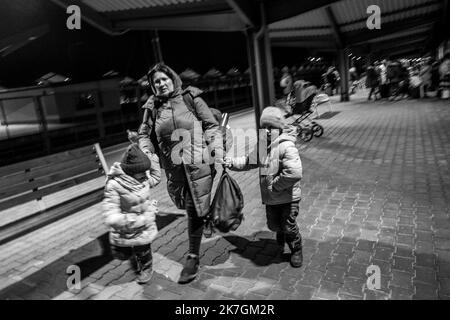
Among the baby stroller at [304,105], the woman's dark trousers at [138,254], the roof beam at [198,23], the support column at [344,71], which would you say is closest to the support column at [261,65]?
the roof beam at [198,23]

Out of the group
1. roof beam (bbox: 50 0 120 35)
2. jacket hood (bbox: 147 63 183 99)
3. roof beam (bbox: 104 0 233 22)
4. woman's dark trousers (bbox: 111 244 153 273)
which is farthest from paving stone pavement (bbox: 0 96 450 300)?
roof beam (bbox: 50 0 120 35)

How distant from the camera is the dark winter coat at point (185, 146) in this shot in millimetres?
2971

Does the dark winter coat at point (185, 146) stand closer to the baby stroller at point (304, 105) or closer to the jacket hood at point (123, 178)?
the jacket hood at point (123, 178)

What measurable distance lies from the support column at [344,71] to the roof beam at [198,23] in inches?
460

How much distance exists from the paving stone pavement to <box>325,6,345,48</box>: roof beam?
8801 mm

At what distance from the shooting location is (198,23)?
7305 mm

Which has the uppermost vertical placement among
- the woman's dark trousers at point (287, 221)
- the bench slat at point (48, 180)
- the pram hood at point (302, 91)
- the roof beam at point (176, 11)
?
the roof beam at point (176, 11)

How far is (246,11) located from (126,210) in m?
4.77

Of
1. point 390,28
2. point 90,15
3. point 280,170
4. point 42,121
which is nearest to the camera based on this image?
point 280,170

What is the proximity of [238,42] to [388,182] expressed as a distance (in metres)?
22.9

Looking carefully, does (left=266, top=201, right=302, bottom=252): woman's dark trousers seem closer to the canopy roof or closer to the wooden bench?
the wooden bench

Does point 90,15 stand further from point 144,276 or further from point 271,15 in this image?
point 144,276

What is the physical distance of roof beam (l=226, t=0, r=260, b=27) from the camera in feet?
19.2

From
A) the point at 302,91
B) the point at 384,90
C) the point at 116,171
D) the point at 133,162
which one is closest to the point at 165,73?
the point at 133,162
